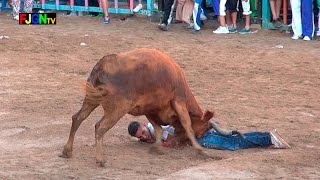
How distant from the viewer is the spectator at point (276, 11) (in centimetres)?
1588

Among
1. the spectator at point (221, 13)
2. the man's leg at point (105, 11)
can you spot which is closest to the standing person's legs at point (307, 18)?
the spectator at point (221, 13)

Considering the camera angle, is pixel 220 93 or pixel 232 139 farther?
pixel 220 93

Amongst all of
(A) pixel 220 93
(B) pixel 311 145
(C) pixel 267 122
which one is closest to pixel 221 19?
(A) pixel 220 93

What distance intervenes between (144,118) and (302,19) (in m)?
5.99

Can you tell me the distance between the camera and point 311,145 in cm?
867

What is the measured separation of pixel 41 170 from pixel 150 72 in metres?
1.40

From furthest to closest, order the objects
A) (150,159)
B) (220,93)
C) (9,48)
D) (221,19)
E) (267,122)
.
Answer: (221,19) → (9,48) → (220,93) → (267,122) → (150,159)

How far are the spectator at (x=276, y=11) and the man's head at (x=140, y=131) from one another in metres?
7.64

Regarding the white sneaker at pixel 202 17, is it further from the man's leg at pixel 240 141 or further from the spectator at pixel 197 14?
the man's leg at pixel 240 141

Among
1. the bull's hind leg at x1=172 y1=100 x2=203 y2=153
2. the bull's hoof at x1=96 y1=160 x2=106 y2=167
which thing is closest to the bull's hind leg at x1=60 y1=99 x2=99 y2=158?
the bull's hoof at x1=96 y1=160 x2=106 y2=167

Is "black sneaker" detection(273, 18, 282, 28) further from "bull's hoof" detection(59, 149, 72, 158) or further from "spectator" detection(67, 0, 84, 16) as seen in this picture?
"bull's hoof" detection(59, 149, 72, 158)

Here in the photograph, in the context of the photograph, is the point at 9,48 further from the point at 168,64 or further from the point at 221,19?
the point at 168,64

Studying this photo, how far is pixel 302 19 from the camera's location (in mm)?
15094

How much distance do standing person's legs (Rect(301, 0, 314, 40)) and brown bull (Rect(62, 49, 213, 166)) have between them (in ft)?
22.8
